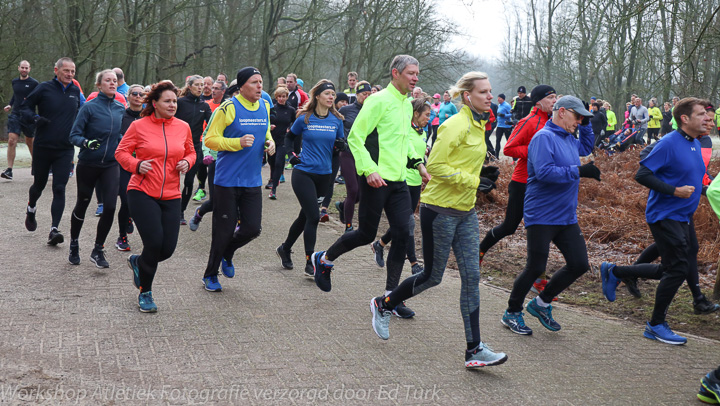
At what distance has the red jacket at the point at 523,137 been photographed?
693 cm

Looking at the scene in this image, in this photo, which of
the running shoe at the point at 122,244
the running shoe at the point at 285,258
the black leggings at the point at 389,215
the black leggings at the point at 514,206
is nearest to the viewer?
the black leggings at the point at 389,215

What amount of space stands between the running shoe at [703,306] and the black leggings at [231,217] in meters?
4.14

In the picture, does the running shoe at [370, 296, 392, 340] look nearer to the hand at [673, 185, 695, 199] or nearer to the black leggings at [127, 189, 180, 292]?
the black leggings at [127, 189, 180, 292]

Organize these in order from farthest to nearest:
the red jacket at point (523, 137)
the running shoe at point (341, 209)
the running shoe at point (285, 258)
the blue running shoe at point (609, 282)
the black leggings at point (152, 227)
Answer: the running shoe at point (341, 209), the running shoe at point (285, 258), the red jacket at point (523, 137), the blue running shoe at point (609, 282), the black leggings at point (152, 227)

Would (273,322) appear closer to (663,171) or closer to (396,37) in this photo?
(663,171)

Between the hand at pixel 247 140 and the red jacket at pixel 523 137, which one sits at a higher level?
the red jacket at pixel 523 137

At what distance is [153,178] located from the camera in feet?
18.5

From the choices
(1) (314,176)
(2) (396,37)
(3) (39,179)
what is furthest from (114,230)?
(2) (396,37)

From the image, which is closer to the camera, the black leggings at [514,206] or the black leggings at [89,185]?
the black leggings at [514,206]

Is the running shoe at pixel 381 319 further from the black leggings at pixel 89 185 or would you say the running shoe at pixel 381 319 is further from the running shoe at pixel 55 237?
the running shoe at pixel 55 237

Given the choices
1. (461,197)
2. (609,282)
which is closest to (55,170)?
(461,197)

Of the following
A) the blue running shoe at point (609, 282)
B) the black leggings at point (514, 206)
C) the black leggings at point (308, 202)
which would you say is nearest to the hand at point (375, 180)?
the black leggings at point (308, 202)

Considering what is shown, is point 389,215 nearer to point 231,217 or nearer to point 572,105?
point 231,217

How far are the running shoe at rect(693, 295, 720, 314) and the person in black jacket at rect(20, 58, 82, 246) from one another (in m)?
6.78
